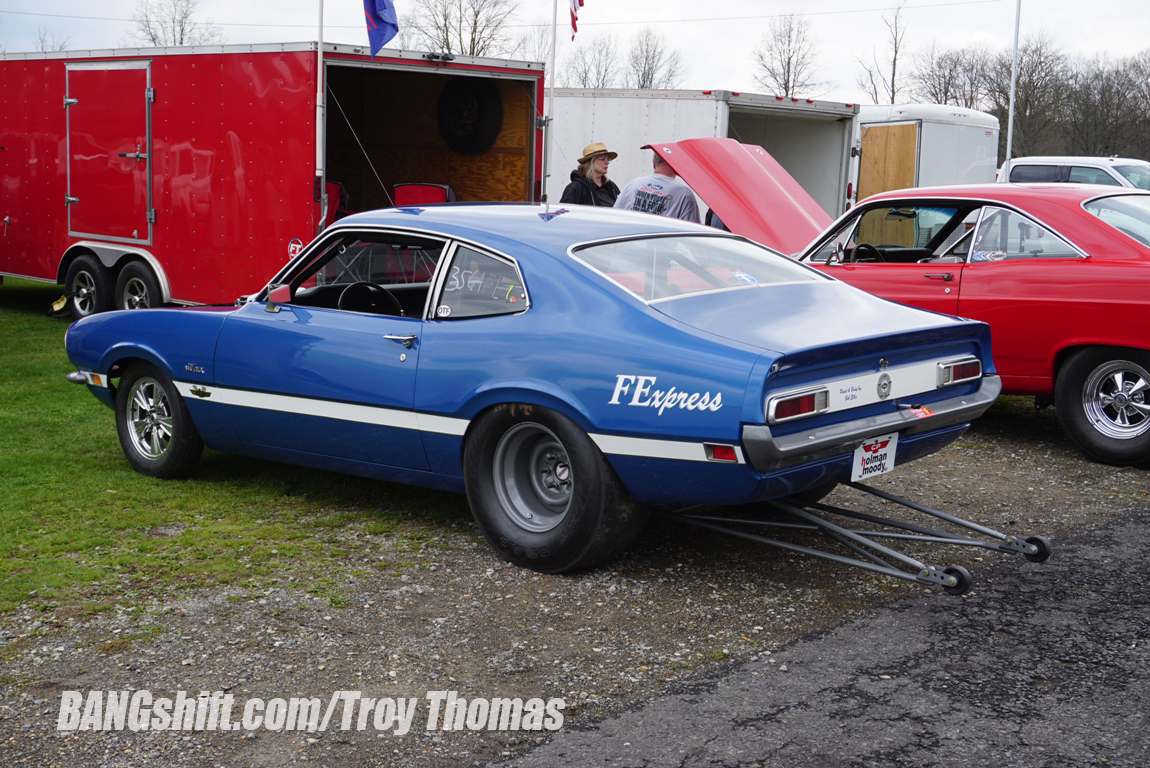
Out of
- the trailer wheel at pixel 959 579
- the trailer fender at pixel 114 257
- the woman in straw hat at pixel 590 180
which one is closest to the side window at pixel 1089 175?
the woman in straw hat at pixel 590 180

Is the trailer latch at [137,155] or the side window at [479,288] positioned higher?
the trailer latch at [137,155]

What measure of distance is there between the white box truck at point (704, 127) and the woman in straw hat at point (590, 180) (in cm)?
285

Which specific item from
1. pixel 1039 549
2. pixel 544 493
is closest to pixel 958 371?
pixel 1039 549

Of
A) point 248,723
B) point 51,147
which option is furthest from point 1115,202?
point 51,147

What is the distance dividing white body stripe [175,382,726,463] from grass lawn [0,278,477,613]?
0.54 metres

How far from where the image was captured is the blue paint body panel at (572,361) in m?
4.28

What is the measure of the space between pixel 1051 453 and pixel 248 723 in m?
5.51

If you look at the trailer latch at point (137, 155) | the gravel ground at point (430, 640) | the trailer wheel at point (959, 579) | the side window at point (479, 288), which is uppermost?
the trailer latch at point (137, 155)

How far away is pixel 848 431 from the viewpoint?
4.40 metres

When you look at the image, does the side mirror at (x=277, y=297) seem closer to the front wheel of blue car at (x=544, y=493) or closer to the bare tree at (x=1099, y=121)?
the front wheel of blue car at (x=544, y=493)

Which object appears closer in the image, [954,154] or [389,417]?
[389,417]

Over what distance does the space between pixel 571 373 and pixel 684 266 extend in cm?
86

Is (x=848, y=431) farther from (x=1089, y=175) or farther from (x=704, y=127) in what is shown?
(x=1089, y=175)

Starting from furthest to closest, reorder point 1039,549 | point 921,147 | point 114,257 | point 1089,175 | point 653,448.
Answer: point 1089,175 < point 921,147 < point 114,257 < point 1039,549 < point 653,448
